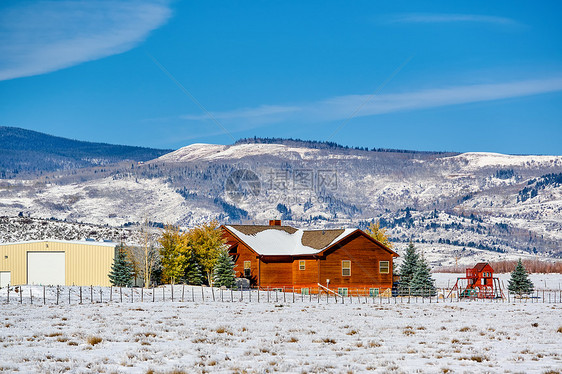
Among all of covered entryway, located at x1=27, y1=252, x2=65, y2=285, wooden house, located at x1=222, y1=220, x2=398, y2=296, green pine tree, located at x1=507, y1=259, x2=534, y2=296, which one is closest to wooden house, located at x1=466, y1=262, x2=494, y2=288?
green pine tree, located at x1=507, y1=259, x2=534, y2=296

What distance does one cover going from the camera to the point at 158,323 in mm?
34656

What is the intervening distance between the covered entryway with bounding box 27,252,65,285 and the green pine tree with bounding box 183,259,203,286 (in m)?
12.5

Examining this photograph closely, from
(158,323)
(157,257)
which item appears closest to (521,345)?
(158,323)

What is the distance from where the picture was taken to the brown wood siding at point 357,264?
69375 mm

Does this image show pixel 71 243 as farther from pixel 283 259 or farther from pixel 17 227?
pixel 17 227

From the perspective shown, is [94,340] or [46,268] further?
[46,268]

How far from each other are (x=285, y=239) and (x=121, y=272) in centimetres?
1779

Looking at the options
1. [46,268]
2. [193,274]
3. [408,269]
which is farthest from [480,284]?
[46,268]

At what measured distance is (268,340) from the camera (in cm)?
2897

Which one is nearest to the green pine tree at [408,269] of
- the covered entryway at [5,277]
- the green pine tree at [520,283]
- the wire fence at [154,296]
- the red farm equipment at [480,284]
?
the red farm equipment at [480,284]

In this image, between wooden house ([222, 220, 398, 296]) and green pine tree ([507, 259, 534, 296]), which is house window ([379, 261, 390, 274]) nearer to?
wooden house ([222, 220, 398, 296])

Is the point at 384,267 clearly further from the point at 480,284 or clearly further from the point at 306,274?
the point at 480,284

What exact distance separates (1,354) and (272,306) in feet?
84.1

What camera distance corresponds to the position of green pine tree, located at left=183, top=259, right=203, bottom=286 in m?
70.9
